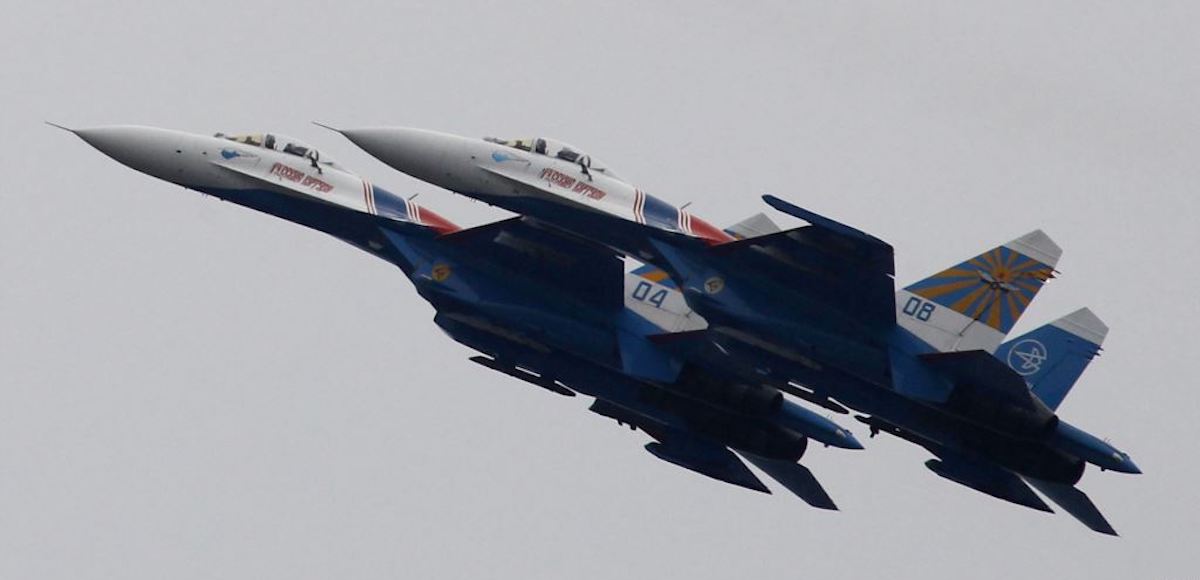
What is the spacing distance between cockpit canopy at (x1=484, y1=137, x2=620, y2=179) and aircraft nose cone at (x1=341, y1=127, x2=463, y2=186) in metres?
1.36

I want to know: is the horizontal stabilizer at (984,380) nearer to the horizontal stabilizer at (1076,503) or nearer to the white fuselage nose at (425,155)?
the horizontal stabilizer at (1076,503)

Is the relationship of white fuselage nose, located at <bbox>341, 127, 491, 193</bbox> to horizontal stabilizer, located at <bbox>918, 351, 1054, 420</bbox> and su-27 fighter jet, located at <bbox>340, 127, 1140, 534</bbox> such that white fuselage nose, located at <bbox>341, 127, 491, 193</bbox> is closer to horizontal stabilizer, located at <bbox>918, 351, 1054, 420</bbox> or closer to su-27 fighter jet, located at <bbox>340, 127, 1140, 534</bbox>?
su-27 fighter jet, located at <bbox>340, 127, 1140, 534</bbox>

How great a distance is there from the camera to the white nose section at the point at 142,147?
66500 millimetres

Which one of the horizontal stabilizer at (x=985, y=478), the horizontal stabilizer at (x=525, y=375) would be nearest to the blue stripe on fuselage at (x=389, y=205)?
the horizontal stabilizer at (x=525, y=375)

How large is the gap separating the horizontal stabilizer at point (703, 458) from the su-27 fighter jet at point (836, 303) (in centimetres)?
533

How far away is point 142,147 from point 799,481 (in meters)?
18.9

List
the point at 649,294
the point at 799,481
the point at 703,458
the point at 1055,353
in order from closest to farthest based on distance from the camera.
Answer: the point at 1055,353
the point at 649,294
the point at 703,458
the point at 799,481

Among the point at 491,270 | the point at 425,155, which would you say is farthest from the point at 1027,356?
the point at 425,155

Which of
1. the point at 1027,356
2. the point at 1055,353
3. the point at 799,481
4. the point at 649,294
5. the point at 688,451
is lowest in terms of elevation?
the point at 688,451

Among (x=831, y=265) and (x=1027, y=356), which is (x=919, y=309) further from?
(x=1027, y=356)

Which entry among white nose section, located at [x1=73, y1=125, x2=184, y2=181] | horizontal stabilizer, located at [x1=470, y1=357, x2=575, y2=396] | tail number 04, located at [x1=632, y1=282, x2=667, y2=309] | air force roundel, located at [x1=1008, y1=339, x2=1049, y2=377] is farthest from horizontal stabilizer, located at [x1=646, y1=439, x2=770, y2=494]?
white nose section, located at [x1=73, y1=125, x2=184, y2=181]

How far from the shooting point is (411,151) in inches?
2596

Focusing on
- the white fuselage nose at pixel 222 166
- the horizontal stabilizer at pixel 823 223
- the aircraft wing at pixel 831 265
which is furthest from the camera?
the white fuselage nose at pixel 222 166

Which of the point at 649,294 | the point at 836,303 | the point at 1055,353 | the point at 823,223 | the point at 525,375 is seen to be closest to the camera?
the point at 823,223
